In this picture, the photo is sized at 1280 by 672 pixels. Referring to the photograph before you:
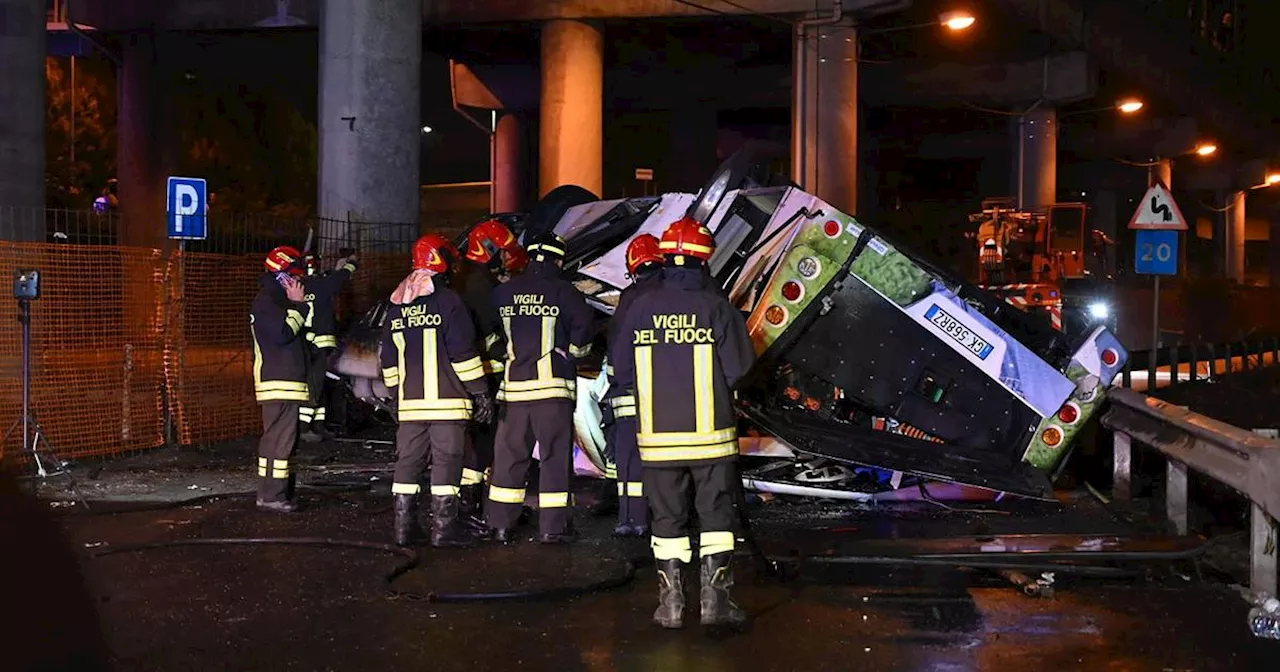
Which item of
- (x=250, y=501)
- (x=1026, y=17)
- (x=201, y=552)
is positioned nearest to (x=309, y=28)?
(x=1026, y=17)

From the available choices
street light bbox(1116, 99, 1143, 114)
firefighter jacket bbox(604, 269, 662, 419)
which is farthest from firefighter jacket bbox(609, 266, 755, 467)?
street light bbox(1116, 99, 1143, 114)

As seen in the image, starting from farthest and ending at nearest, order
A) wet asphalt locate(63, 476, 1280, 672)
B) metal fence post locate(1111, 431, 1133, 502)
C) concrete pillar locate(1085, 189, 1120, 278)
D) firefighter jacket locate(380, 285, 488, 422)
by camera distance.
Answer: concrete pillar locate(1085, 189, 1120, 278), metal fence post locate(1111, 431, 1133, 502), firefighter jacket locate(380, 285, 488, 422), wet asphalt locate(63, 476, 1280, 672)

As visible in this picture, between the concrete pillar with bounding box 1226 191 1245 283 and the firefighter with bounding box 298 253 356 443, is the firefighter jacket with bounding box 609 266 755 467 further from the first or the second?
the concrete pillar with bounding box 1226 191 1245 283

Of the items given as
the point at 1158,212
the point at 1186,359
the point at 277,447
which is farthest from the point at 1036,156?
Answer: the point at 277,447

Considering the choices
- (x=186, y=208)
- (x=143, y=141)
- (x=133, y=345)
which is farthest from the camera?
(x=143, y=141)

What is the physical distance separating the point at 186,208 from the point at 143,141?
2044 centimetres

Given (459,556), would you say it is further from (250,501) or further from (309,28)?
(309,28)

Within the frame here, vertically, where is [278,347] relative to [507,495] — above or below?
above

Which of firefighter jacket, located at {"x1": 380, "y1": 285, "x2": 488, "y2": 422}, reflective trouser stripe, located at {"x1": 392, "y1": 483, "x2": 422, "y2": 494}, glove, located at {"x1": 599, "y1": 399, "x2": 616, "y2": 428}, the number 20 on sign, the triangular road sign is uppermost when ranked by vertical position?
the triangular road sign

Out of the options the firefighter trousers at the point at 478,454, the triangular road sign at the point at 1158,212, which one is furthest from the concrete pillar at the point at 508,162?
the firefighter trousers at the point at 478,454

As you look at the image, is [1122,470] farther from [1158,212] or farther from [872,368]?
[1158,212]

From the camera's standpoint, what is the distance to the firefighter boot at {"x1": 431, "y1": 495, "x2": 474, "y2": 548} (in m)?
7.90

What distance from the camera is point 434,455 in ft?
25.8

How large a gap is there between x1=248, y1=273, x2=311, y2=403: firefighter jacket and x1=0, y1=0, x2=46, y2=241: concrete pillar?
10.1 meters
